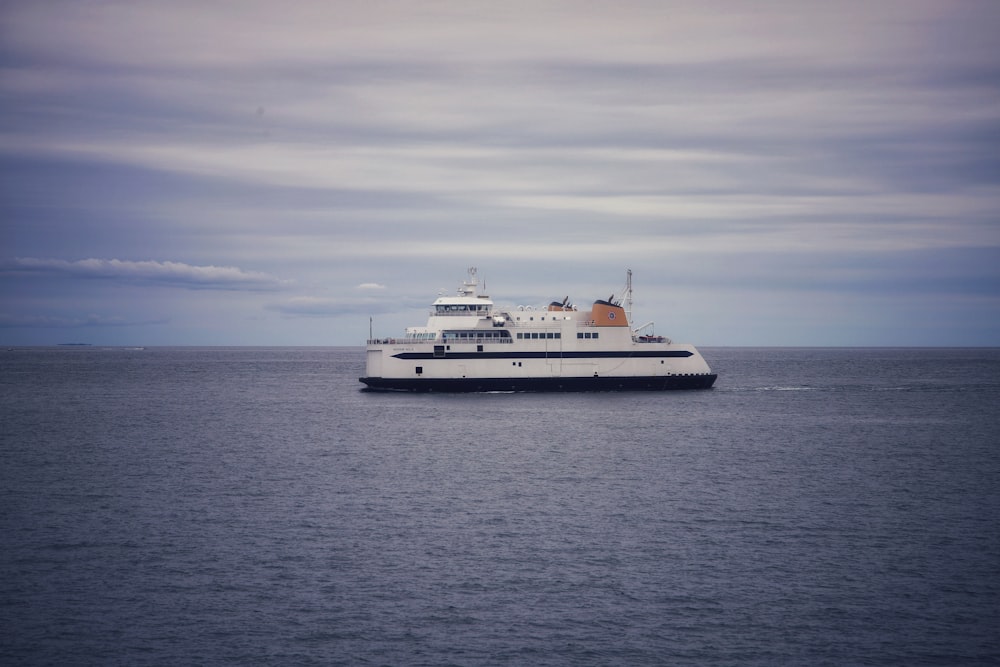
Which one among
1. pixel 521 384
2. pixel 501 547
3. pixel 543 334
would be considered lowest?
pixel 501 547

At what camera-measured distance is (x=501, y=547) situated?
2980cm

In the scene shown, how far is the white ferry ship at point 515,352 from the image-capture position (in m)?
78.9

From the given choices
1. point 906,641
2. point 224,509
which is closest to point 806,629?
point 906,641

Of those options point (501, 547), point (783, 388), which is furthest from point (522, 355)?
point (501, 547)

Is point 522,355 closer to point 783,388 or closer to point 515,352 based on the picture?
point 515,352

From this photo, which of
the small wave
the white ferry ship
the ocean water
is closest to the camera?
the ocean water

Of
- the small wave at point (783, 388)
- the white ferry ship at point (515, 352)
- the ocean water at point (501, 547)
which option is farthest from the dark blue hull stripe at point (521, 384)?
the small wave at point (783, 388)

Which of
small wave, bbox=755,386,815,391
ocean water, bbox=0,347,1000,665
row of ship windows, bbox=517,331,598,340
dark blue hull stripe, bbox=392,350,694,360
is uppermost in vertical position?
row of ship windows, bbox=517,331,598,340

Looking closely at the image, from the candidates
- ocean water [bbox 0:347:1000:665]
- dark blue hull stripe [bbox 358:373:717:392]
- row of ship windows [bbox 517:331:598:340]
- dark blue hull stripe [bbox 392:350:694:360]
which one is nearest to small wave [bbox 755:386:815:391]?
dark blue hull stripe [bbox 358:373:717:392]

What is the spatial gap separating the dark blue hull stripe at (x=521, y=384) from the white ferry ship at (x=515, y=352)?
0.29 ft

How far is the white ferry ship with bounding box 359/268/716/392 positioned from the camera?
7894 cm

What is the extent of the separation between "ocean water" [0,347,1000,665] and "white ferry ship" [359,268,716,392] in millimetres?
19578

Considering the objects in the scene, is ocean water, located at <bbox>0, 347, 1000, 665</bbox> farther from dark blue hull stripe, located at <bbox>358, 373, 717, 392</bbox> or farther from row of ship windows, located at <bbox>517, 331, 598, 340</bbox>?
row of ship windows, located at <bbox>517, 331, 598, 340</bbox>

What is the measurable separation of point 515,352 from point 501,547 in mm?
49770
